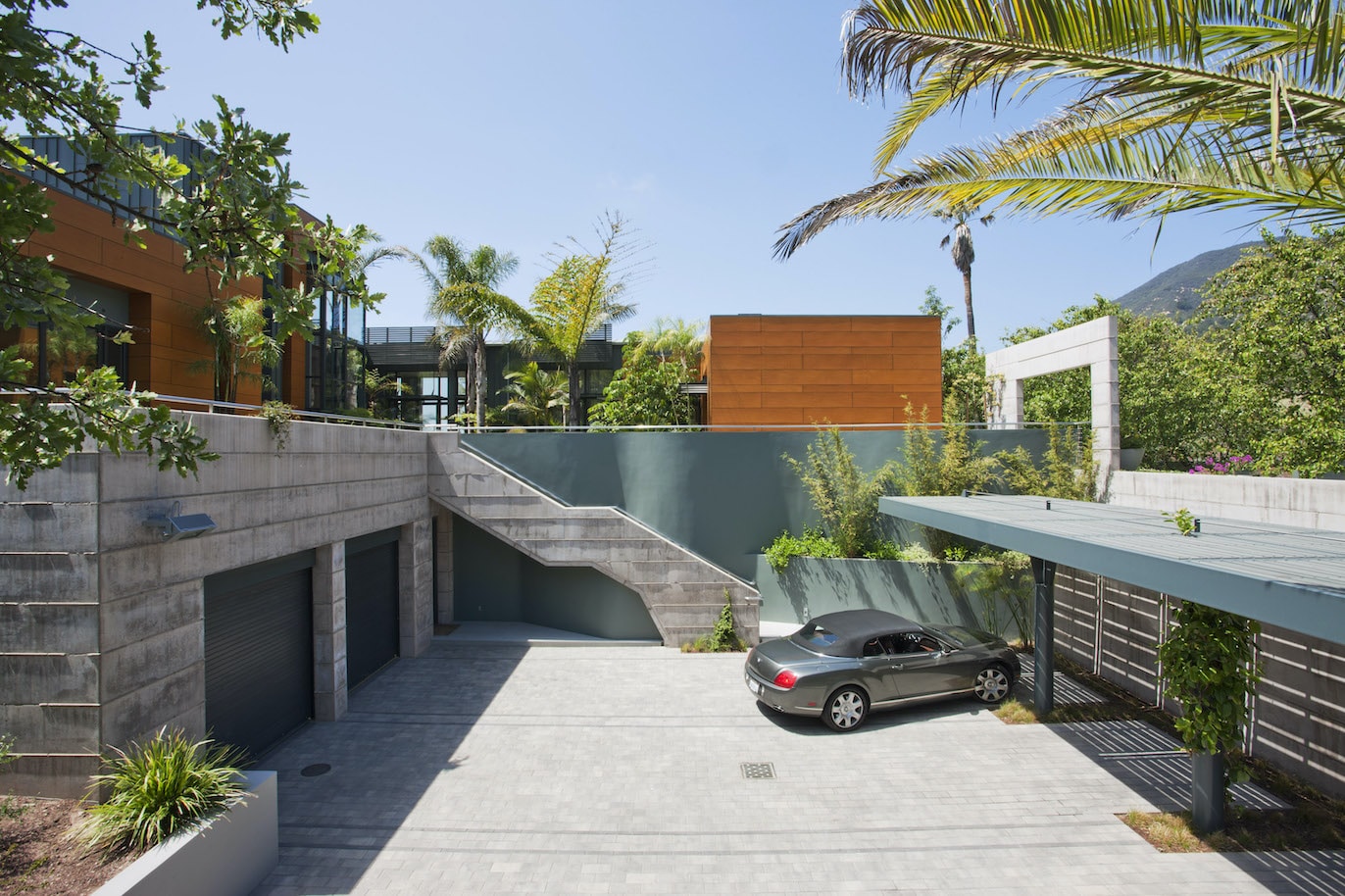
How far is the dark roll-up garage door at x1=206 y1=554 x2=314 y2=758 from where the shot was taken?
7.86 metres

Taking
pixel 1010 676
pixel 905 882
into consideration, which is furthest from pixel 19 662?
pixel 1010 676

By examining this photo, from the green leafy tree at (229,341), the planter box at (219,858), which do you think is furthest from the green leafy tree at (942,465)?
the green leafy tree at (229,341)

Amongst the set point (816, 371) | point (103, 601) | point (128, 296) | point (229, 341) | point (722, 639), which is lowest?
point (722, 639)

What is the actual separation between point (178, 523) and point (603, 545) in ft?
26.4

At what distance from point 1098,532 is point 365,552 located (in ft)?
35.7

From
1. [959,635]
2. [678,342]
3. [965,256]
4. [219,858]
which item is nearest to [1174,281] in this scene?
[965,256]

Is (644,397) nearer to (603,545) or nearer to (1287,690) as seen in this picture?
(603,545)

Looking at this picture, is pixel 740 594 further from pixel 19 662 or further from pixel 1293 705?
pixel 19 662

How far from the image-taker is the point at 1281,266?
41.3 feet

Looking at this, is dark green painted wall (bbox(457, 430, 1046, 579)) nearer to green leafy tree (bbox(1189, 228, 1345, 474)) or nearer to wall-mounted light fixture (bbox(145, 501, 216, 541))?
green leafy tree (bbox(1189, 228, 1345, 474))

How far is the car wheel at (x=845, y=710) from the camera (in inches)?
374

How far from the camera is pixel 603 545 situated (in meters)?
13.7

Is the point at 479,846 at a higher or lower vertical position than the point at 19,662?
lower

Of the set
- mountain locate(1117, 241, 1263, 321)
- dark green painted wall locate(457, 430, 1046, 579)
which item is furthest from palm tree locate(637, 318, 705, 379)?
mountain locate(1117, 241, 1263, 321)
